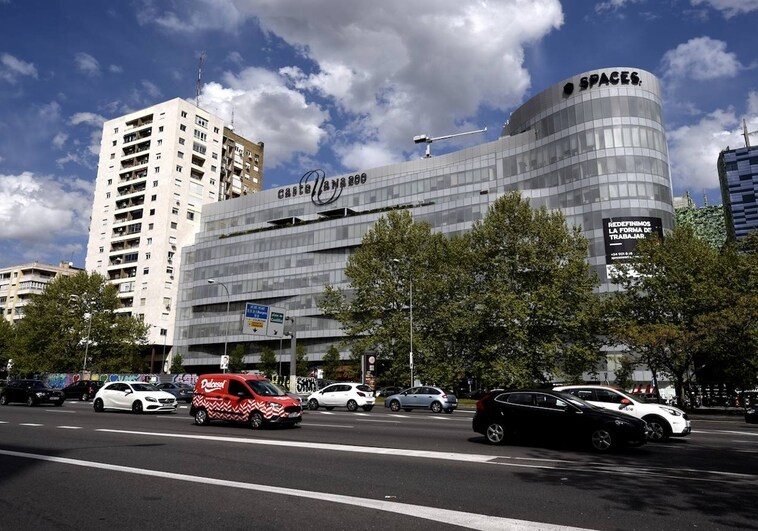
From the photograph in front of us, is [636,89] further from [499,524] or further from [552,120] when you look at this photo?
[499,524]

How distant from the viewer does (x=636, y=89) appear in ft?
207

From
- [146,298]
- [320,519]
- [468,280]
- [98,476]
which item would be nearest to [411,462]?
[320,519]

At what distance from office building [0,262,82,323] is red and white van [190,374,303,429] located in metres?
116

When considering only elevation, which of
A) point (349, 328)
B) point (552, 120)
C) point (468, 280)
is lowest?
point (349, 328)

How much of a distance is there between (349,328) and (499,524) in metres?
40.8

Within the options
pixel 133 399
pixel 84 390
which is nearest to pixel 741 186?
pixel 84 390

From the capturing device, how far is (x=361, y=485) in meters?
7.99

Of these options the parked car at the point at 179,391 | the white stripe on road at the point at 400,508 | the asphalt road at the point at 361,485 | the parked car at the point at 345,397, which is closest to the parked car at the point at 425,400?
the parked car at the point at 345,397

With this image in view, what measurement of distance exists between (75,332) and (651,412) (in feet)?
231

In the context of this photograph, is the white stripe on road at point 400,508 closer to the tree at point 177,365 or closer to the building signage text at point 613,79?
the building signage text at point 613,79

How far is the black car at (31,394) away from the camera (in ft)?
95.9

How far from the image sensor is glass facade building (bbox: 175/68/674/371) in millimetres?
60688

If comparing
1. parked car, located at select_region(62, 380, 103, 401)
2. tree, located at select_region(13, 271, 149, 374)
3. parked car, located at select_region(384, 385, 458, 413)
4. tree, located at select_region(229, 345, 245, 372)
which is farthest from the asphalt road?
tree, located at select_region(229, 345, 245, 372)

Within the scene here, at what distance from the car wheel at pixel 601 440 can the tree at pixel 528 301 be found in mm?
26907
